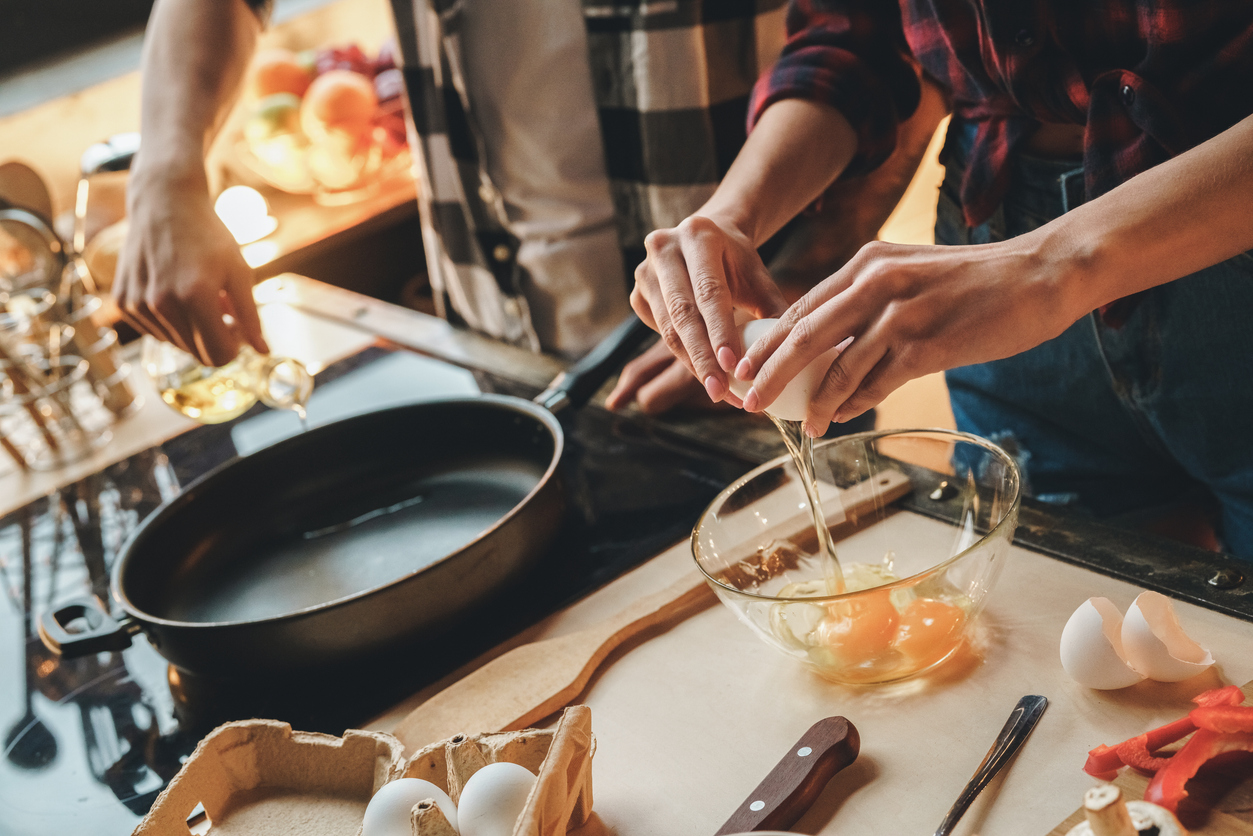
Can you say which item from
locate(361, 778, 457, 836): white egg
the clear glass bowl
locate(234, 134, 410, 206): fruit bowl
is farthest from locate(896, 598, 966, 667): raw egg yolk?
locate(234, 134, 410, 206): fruit bowl

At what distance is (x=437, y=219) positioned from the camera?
5.63 ft

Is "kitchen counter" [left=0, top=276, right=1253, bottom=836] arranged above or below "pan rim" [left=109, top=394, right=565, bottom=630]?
below

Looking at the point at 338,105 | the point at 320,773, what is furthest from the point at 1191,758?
the point at 338,105

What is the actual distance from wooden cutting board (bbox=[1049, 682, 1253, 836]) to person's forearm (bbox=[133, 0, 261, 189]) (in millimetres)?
1273

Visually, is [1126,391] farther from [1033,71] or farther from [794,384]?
[794,384]

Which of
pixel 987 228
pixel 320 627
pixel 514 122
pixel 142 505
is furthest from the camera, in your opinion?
pixel 514 122

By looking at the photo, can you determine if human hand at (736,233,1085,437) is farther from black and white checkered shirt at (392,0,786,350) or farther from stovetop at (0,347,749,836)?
black and white checkered shirt at (392,0,786,350)

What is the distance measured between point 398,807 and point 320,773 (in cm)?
14

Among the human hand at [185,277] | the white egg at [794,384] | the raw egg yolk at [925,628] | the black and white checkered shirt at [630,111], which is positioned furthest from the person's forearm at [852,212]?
the human hand at [185,277]

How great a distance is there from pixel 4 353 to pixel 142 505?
0.36 m

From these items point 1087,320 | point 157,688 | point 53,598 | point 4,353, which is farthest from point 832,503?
point 4,353

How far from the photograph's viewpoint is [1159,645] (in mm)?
672

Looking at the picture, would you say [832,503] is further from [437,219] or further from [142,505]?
[437,219]

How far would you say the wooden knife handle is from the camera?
2.12 feet
